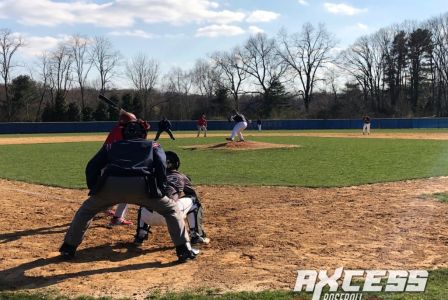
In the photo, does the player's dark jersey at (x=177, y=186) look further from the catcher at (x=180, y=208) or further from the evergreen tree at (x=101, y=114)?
the evergreen tree at (x=101, y=114)

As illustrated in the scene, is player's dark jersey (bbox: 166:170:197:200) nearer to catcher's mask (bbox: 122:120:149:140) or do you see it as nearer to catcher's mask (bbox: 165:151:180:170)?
catcher's mask (bbox: 165:151:180:170)

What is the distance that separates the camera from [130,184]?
17.7 feet

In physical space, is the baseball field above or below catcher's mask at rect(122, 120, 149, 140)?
below

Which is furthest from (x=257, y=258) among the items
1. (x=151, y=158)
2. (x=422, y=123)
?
(x=422, y=123)

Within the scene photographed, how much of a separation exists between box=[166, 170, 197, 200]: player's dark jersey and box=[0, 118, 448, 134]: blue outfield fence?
5341 centimetres

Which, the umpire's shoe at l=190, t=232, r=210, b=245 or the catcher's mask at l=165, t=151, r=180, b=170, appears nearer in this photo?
the umpire's shoe at l=190, t=232, r=210, b=245

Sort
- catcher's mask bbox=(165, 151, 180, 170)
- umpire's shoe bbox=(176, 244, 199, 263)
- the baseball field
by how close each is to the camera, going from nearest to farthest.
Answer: the baseball field
umpire's shoe bbox=(176, 244, 199, 263)
catcher's mask bbox=(165, 151, 180, 170)

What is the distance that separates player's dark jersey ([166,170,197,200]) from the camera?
625cm

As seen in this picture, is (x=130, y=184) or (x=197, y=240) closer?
(x=130, y=184)

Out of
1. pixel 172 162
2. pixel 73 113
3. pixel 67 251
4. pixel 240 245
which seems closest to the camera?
pixel 67 251

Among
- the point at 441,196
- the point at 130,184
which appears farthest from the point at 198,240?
the point at 441,196

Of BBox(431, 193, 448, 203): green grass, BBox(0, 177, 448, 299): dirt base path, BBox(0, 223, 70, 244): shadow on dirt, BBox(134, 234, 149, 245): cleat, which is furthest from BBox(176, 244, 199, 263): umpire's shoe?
BBox(431, 193, 448, 203): green grass

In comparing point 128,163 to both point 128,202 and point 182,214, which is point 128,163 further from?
point 182,214

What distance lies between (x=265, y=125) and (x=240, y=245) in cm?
5644
